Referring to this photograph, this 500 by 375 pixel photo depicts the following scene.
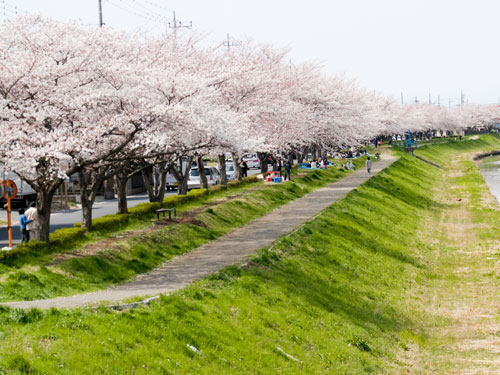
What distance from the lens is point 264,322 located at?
17125 mm

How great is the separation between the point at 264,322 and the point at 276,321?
0.50 metres

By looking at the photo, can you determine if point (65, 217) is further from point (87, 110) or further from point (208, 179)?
point (87, 110)

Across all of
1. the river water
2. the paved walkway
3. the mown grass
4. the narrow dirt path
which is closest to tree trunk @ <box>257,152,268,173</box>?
the narrow dirt path

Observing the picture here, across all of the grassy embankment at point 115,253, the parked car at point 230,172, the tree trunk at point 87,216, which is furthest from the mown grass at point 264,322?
the parked car at point 230,172

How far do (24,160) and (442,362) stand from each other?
11725 millimetres

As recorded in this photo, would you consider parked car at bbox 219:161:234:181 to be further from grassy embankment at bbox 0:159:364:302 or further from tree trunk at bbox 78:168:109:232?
tree trunk at bbox 78:168:109:232

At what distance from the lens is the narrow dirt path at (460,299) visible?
19.0 metres

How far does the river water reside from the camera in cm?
6888

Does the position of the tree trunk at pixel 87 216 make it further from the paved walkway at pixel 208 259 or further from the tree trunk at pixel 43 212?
the paved walkway at pixel 208 259

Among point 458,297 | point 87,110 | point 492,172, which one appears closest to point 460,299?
point 458,297

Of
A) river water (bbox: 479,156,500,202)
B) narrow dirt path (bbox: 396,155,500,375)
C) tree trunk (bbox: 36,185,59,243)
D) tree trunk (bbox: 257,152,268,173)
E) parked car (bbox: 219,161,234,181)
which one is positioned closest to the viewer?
narrow dirt path (bbox: 396,155,500,375)

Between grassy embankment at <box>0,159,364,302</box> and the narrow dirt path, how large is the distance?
25.3 feet

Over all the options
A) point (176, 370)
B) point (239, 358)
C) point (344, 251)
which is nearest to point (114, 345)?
point (176, 370)

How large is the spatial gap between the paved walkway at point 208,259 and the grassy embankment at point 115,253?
0.51 m
